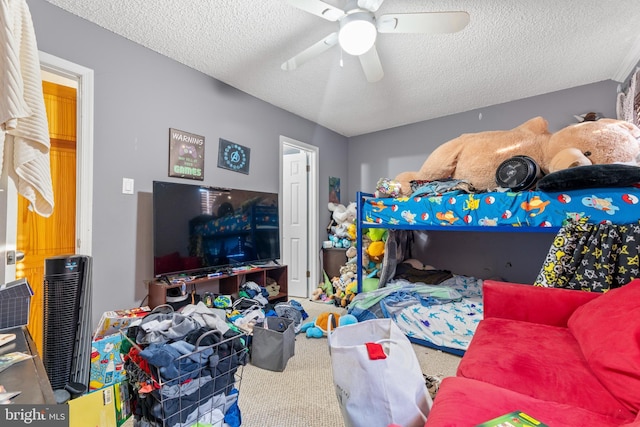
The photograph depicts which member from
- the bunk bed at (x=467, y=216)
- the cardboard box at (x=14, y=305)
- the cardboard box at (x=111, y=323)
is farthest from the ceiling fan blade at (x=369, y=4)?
the cardboard box at (x=111, y=323)

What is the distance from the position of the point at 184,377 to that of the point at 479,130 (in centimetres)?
386

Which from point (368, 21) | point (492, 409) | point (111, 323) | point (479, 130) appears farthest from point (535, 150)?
point (111, 323)

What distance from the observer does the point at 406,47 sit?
2.31 meters

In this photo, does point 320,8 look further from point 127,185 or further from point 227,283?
point 227,283

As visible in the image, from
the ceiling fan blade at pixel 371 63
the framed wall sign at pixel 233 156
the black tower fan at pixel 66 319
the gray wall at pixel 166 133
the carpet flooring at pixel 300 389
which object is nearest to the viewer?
the black tower fan at pixel 66 319

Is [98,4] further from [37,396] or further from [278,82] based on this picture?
[37,396]

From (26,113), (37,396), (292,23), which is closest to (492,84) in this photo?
(292,23)

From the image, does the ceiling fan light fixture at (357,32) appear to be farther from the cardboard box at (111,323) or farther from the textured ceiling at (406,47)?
the cardboard box at (111,323)

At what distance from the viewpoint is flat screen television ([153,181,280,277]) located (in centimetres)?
227

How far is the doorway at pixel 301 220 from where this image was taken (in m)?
4.03

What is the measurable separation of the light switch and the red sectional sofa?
2367 millimetres

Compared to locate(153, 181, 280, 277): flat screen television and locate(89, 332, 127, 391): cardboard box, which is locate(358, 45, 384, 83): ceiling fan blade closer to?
locate(153, 181, 280, 277): flat screen television

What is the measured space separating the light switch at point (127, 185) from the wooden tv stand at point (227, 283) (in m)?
0.72

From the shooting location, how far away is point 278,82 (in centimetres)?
294
